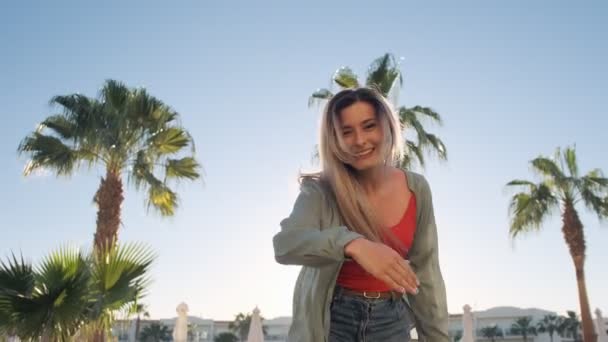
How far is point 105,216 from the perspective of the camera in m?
12.2

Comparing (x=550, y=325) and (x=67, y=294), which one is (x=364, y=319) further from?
(x=550, y=325)

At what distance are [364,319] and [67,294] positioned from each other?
5610 millimetres

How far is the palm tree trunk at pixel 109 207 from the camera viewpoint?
39.7ft

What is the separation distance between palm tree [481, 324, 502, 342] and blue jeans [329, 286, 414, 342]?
85.4 metres

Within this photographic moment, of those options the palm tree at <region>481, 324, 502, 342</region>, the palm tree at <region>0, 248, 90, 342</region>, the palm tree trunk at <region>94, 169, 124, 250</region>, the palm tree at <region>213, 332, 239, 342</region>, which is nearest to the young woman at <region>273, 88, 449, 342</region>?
the palm tree at <region>0, 248, 90, 342</region>

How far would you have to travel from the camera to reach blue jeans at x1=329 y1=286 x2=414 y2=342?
1555 mm

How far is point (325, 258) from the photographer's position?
1.28 m

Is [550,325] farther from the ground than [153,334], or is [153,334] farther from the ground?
[153,334]

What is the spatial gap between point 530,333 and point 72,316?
84837mm

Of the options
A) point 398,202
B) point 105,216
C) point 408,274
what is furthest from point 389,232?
point 105,216

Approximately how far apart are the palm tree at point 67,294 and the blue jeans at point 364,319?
554 centimetres

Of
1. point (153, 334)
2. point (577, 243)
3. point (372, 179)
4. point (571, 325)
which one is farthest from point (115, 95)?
point (571, 325)

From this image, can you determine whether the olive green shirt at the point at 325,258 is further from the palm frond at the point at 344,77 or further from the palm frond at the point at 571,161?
the palm frond at the point at 571,161

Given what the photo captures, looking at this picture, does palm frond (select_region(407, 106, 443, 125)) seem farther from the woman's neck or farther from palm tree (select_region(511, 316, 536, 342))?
palm tree (select_region(511, 316, 536, 342))
